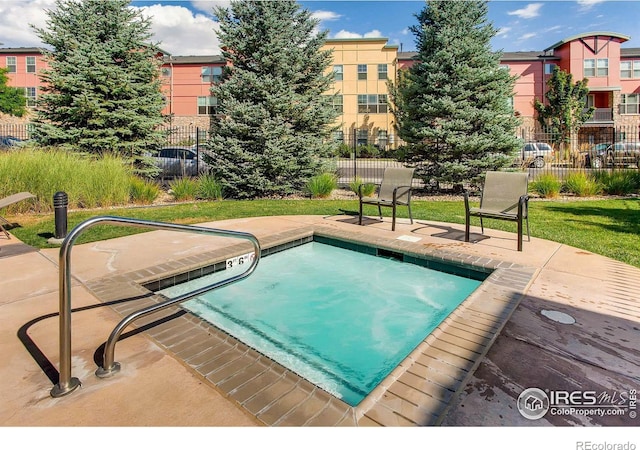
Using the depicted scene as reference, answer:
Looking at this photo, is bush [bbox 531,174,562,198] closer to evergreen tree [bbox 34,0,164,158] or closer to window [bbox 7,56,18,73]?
evergreen tree [bbox 34,0,164,158]

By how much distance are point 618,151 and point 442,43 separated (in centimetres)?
1281

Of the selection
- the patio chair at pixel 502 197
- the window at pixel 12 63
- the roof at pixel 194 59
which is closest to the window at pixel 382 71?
the roof at pixel 194 59

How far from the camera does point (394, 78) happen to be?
33.7 metres

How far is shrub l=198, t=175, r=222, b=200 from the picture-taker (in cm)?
1087

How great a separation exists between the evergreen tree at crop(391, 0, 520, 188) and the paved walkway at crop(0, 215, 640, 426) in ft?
22.0

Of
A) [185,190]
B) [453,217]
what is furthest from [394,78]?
[453,217]

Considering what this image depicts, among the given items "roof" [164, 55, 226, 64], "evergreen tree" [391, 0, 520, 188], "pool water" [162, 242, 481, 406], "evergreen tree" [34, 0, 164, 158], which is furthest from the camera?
"roof" [164, 55, 226, 64]

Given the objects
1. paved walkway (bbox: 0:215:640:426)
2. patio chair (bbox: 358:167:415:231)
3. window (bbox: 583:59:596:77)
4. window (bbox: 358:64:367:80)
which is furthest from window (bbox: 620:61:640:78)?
paved walkway (bbox: 0:215:640:426)

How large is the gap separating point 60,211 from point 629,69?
4539cm

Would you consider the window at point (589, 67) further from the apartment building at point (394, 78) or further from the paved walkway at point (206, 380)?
the paved walkway at point (206, 380)

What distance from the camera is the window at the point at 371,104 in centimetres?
3462

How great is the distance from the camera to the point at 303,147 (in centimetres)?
1164

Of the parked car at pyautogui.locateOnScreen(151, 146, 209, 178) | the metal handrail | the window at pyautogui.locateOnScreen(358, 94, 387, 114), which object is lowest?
the metal handrail

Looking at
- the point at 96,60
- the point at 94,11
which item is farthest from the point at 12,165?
the point at 94,11
